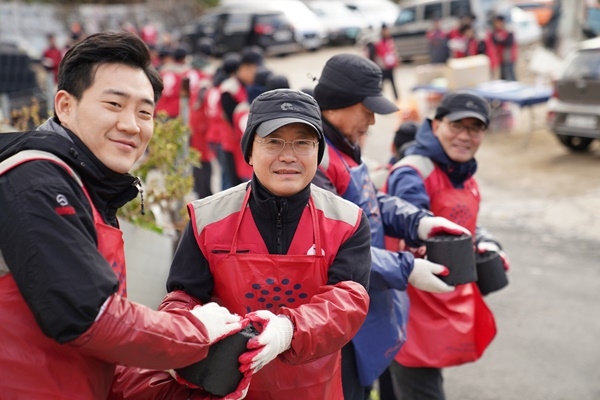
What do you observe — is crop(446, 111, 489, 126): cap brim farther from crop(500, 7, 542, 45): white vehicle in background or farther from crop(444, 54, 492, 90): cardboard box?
crop(500, 7, 542, 45): white vehicle in background

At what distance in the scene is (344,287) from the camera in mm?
2414

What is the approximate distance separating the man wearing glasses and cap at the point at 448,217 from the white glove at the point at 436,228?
1.04ft

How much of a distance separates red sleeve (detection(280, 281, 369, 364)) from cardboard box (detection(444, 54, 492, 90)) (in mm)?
12753

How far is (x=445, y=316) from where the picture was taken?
3.90 m

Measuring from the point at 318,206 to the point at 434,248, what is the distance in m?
1.02

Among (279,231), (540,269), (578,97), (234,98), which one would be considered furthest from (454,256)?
(578,97)

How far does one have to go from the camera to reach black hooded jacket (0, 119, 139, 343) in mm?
1754

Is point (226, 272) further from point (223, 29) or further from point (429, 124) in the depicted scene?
point (223, 29)

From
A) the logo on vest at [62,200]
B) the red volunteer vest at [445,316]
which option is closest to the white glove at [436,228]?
the red volunteer vest at [445,316]

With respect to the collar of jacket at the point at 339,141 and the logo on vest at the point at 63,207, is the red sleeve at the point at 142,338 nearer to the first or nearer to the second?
the logo on vest at the point at 63,207

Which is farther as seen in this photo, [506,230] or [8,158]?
[506,230]

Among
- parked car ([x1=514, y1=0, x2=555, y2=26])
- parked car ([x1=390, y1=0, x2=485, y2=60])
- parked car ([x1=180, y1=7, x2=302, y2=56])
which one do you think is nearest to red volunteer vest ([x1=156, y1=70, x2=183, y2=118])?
parked car ([x1=390, y1=0, x2=485, y2=60])

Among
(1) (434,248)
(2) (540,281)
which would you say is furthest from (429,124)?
(2) (540,281)

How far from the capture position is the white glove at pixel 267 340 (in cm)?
210
